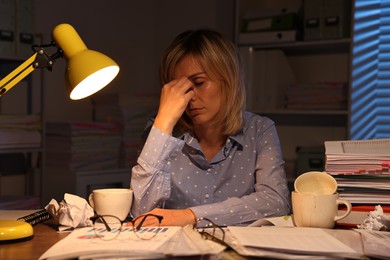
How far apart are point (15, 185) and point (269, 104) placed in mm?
1572

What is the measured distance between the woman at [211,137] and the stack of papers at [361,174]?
1.11 ft

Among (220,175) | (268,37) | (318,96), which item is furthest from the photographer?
(268,37)

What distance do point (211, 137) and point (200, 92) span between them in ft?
0.59

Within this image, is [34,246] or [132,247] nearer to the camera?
[132,247]

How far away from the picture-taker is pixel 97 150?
12.3ft

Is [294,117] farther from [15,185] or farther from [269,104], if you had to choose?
[15,185]

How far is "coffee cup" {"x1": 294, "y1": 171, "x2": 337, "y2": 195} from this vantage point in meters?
1.59

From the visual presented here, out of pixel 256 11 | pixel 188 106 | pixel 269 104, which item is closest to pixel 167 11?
pixel 256 11

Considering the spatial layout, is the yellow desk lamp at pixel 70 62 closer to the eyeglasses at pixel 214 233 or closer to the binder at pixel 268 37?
the eyeglasses at pixel 214 233

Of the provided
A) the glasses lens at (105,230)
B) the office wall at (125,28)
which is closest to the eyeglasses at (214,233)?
the glasses lens at (105,230)

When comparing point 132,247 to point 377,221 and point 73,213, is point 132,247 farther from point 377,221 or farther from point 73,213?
point 377,221

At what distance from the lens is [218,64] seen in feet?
6.98

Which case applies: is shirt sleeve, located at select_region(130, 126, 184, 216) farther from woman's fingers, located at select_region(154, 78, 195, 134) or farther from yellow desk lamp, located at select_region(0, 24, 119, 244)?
yellow desk lamp, located at select_region(0, 24, 119, 244)

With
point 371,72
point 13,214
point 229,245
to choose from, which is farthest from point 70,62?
point 371,72
